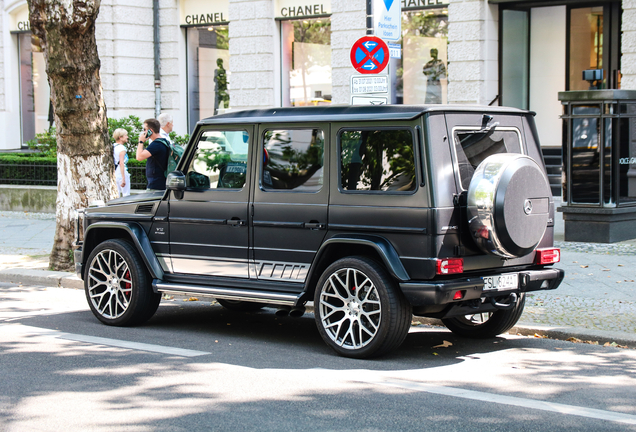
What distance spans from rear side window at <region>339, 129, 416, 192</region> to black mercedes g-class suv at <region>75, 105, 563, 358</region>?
0.01 m

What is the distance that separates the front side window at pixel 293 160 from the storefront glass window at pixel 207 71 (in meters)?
16.3

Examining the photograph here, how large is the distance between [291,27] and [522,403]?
1758 centimetres

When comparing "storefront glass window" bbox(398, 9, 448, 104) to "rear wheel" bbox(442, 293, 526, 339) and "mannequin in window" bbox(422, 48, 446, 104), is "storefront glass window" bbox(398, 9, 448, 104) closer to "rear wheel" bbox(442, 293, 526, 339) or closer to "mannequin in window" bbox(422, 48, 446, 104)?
"mannequin in window" bbox(422, 48, 446, 104)

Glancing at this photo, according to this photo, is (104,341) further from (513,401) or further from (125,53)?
(125,53)

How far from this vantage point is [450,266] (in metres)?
6.08

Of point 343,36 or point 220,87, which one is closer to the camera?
point 343,36

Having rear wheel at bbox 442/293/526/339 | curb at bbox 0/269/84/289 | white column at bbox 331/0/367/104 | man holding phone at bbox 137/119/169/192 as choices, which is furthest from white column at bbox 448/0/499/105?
rear wheel at bbox 442/293/526/339

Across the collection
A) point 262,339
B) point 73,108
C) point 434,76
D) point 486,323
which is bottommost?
point 262,339

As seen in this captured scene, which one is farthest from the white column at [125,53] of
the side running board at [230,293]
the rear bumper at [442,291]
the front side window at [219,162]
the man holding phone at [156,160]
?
the rear bumper at [442,291]

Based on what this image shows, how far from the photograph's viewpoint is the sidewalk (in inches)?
292

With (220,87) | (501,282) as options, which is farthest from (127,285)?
(220,87)

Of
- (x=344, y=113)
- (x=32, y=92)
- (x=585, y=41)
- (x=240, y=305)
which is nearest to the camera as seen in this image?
(x=344, y=113)

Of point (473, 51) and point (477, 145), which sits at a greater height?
point (473, 51)

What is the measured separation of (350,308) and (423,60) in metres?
14.3
